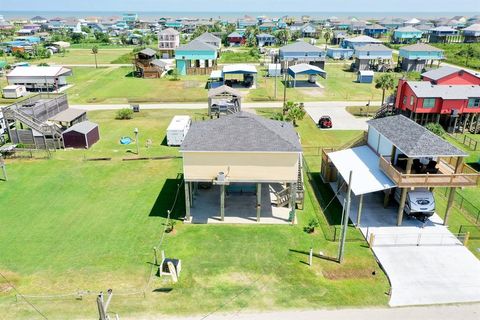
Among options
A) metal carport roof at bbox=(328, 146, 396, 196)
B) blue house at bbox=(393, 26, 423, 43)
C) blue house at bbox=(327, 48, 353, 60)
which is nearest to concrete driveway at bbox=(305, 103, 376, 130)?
metal carport roof at bbox=(328, 146, 396, 196)

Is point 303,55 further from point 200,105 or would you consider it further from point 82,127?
point 82,127

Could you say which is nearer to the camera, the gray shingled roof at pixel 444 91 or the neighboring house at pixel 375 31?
the gray shingled roof at pixel 444 91

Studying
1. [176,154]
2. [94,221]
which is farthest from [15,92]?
[94,221]

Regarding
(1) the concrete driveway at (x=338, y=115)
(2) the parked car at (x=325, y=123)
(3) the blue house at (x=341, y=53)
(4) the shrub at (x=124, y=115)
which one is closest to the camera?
(2) the parked car at (x=325, y=123)

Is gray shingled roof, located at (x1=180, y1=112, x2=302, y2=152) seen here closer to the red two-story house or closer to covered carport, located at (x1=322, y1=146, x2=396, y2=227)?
covered carport, located at (x1=322, y1=146, x2=396, y2=227)

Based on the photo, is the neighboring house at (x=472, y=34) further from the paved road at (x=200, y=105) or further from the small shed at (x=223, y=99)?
the small shed at (x=223, y=99)

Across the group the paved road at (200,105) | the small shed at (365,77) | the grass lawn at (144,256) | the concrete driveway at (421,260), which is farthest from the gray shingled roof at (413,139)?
the small shed at (365,77)

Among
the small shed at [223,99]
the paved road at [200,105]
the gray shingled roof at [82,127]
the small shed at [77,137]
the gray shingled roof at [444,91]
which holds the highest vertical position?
the gray shingled roof at [444,91]
